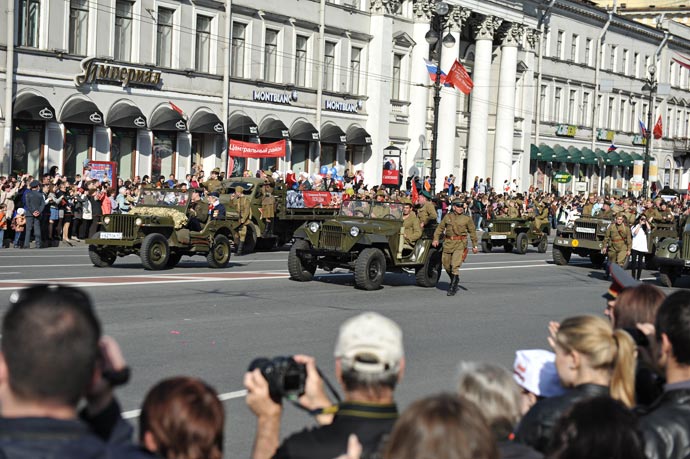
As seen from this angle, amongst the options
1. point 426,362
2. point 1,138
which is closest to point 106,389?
point 426,362

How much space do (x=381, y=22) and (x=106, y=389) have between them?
4809 centimetres

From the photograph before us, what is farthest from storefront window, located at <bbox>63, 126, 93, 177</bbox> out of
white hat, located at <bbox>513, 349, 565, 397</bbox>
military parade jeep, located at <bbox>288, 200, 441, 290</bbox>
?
white hat, located at <bbox>513, 349, 565, 397</bbox>

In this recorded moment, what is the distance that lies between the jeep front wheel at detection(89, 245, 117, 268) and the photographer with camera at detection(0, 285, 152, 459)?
18906mm

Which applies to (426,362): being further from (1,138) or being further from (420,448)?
(1,138)

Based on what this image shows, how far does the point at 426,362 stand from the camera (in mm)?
12375

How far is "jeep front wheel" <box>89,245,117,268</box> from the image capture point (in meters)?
22.0

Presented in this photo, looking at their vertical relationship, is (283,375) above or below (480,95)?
below

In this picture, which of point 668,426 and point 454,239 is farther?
point 454,239

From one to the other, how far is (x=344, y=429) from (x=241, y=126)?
38.5 metres

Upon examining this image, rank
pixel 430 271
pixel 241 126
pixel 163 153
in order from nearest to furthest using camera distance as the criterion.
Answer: pixel 430 271, pixel 163 153, pixel 241 126

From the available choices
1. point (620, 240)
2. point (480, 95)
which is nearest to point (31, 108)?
point (620, 240)

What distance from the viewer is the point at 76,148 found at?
35.8 m

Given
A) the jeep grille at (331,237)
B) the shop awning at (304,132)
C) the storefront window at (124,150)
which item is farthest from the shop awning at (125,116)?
the jeep grille at (331,237)

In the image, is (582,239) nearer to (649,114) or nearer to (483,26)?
(649,114)
